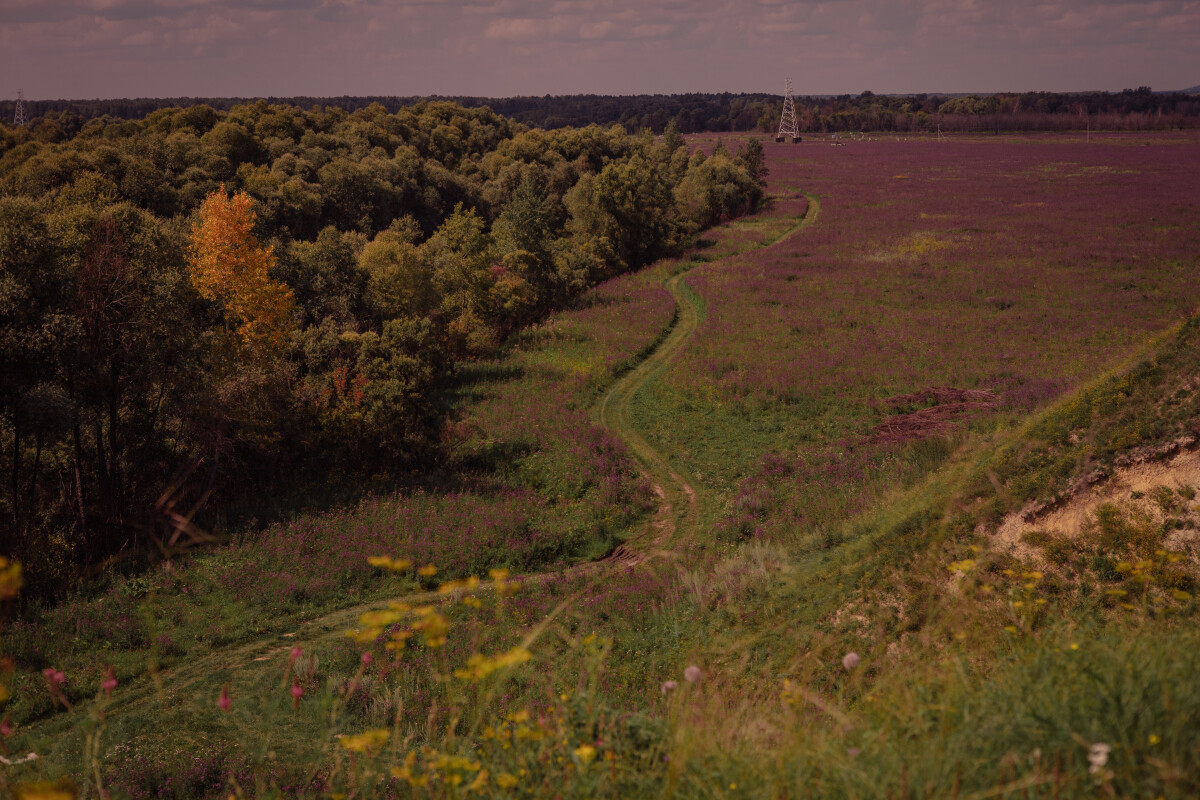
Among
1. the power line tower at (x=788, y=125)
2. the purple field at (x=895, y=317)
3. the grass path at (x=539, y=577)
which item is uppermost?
the power line tower at (x=788, y=125)

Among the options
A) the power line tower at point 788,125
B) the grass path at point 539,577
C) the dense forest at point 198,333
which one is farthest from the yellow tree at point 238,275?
the power line tower at point 788,125

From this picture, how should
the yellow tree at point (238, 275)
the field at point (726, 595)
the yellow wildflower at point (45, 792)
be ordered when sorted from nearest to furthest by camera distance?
the yellow wildflower at point (45, 792)
the field at point (726, 595)
the yellow tree at point (238, 275)

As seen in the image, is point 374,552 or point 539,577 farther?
point 374,552

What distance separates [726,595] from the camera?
13.0 meters

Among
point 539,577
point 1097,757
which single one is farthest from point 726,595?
point 1097,757

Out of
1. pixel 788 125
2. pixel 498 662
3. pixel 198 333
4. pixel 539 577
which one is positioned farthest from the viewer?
pixel 788 125

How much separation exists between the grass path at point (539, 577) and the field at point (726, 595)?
0.09 metres

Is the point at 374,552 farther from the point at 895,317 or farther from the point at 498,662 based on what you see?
the point at 895,317

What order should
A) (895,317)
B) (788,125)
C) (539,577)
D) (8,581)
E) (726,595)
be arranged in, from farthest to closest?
1. (788,125)
2. (895,317)
3. (539,577)
4. (726,595)
5. (8,581)

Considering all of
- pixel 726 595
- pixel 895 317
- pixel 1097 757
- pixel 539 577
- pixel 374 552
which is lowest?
pixel 539 577

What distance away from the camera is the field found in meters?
4.03

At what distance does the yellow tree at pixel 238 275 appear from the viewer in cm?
2394

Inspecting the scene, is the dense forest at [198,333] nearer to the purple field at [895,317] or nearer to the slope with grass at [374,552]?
the slope with grass at [374,552]

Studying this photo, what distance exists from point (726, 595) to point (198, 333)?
16.7 metres
